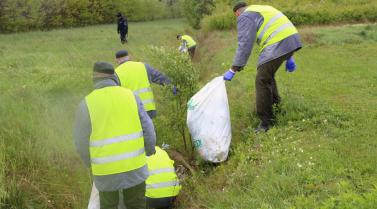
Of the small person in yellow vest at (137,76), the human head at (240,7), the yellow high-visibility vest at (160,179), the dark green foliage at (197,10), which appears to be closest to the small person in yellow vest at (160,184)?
the yellow high-visibility vest at (160,179)

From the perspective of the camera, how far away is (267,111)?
5941mm

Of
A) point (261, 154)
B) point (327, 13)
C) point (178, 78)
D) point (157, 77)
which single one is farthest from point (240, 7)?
point (327, 13)

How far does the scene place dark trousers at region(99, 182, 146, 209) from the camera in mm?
3957

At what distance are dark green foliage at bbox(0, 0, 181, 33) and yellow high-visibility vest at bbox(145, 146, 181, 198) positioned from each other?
31785mm

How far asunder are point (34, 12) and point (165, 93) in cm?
3186

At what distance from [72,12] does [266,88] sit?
35.7 meters

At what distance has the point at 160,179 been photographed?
4957 millimetres

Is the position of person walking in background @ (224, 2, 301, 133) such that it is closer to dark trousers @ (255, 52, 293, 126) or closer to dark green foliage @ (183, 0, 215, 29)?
dark trousers @ (255, 52, 293, 126)

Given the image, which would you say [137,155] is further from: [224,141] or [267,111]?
[267,111]

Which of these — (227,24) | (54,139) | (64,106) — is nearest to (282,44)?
(54,139)

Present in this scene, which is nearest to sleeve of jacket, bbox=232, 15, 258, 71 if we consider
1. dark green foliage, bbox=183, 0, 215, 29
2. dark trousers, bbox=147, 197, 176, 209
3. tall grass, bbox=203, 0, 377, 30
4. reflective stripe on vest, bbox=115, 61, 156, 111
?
reflective stripe on vest, bbox=115, 61, 156, 111

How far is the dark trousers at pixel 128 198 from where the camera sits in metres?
3.96

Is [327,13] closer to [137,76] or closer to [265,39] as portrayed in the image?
[265,39]

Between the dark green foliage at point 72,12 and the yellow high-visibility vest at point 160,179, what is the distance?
1251 inches
